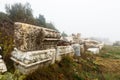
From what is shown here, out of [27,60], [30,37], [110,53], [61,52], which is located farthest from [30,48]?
[110,53]

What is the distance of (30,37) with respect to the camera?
19.3ft

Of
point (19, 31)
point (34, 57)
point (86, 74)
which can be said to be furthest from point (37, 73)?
point (86, 74)

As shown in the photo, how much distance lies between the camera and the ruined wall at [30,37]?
567 cm

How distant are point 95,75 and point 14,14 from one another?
6980mm

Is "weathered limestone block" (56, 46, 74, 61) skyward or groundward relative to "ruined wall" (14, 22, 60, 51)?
groundward

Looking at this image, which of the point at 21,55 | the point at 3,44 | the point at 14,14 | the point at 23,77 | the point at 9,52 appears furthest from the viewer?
the point at 14,14

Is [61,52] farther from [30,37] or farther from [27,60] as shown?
[27,60]

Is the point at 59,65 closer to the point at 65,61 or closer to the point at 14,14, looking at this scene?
the point at 65,61

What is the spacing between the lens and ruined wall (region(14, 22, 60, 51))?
567 centimetres

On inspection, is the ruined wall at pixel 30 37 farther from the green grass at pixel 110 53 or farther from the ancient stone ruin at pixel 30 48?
the green grass at pixel 110 53

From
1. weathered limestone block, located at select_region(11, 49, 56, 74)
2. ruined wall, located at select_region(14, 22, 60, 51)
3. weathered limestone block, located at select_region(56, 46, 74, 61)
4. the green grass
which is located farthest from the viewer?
the green grass

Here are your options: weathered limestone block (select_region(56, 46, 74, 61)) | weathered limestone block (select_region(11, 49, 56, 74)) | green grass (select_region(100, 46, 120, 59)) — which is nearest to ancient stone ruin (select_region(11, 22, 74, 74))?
weathered limestone block (select_region(11, 49, 56, 74))

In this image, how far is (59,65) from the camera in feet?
24.7

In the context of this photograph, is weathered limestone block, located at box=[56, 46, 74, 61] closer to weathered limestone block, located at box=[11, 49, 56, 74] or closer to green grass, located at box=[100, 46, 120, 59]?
weathered limestone block, located at box=[11, 49, 56, 74]
